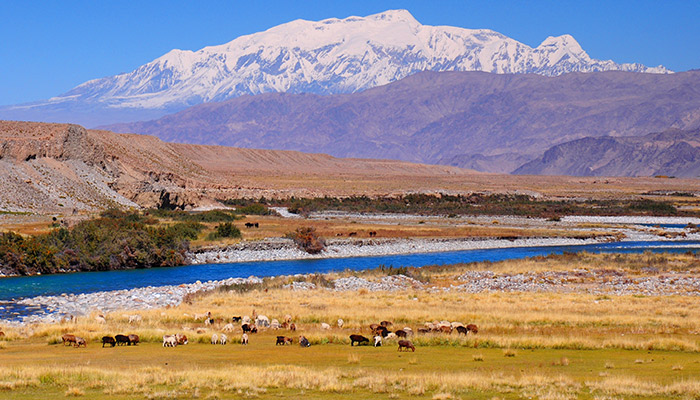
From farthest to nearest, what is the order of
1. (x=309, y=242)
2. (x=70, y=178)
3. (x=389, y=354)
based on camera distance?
(x=70, y=178), (x=309, y=242), (x=389, y=354)

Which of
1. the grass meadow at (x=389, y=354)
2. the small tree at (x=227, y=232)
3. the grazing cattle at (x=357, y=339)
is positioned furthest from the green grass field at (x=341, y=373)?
the small tree at (x=227, y=232)

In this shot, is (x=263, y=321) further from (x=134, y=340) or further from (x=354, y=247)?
(x=354, y=247)

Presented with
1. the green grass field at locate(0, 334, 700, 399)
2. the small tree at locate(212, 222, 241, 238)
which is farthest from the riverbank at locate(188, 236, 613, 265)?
the green grass field at locate(0, 334, 700, 399)

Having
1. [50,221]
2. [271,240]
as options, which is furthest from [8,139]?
[271,240]

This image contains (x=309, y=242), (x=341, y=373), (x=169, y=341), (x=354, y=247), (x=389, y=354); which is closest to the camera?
(x=341, y=373)

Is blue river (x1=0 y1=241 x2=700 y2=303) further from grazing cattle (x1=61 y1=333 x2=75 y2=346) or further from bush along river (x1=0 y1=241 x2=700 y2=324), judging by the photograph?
grazing cattle (x1=61 y1=333 x2=75 y2=346)

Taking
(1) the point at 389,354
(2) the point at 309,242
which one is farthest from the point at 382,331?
(2) the point at 309,242

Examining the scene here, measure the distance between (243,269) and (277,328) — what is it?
23285 mm

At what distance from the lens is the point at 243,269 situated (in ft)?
151

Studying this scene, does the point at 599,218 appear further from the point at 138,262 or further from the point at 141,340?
the point at 141,340

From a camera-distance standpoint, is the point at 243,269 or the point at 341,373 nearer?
the point at 341,373

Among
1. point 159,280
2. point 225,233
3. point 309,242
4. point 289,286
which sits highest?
point 225,233

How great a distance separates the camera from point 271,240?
181 ft

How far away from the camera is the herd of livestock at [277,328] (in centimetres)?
1998
